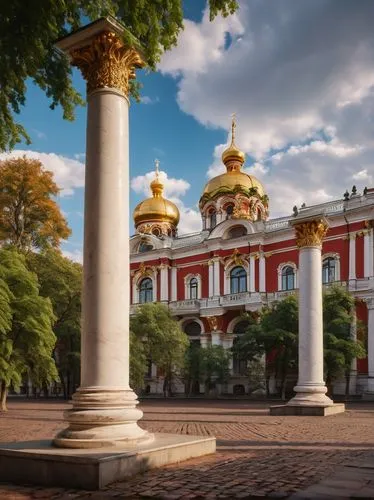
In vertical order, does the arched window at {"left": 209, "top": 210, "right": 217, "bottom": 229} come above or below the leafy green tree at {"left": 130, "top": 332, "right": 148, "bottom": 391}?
above

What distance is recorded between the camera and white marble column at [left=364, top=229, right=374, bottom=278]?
39.9 m

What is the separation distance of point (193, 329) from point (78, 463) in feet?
141

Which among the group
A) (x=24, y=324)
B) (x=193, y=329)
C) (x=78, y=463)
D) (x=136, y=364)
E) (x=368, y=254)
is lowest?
(x=136, y=364)

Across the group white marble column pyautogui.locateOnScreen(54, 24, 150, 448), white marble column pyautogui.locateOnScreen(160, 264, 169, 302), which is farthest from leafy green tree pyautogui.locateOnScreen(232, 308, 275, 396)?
white marble column pyautogui.locateOnScreen(54, 24, 150, 448)

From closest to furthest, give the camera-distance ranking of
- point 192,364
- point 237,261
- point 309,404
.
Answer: point 309,404
point 192,364
point 237,261

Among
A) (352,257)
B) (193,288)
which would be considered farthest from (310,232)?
(193,288)

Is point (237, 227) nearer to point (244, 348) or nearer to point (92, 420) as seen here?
point (244, 348)

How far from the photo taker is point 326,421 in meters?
17.0

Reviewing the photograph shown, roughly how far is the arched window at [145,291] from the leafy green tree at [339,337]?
1902 centimetres

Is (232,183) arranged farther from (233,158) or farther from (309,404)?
(309,404)

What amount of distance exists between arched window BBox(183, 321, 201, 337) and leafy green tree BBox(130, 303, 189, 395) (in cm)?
850

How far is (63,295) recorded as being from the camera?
104ft

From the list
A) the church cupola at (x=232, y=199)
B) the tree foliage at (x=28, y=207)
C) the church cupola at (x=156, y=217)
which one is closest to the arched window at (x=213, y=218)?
the church cupola at (x=232, y=199)

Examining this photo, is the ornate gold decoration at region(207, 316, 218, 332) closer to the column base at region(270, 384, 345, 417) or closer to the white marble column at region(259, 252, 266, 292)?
the white marble column at region(259, 252, 266, 292)
